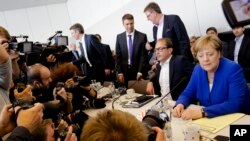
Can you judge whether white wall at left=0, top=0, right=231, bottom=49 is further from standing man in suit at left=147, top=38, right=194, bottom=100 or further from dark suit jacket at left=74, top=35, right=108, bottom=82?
standing man in suit at left=147, top=38, right=194, bottom=100

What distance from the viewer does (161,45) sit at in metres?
2.82

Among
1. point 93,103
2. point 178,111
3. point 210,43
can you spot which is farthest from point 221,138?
point 93,103

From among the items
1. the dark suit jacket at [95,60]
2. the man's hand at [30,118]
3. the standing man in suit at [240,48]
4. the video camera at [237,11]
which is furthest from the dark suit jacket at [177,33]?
the video camera at [237,11]

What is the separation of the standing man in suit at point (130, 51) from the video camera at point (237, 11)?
327 centimetres

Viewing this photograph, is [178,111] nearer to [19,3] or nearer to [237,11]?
[237,11]

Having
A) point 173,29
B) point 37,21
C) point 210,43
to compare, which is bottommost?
point 210,43

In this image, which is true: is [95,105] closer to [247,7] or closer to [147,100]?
[147,100]

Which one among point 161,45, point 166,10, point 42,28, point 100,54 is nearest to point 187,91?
point 161,45

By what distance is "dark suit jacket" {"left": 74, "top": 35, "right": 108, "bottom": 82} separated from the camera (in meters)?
4.77

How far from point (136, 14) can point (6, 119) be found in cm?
483

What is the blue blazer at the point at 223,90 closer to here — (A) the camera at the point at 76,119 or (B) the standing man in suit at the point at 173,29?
(A) the camera at the point at 76,119

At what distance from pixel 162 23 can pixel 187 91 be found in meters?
1.51

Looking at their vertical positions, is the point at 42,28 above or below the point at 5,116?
above

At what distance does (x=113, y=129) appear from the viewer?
2.79ft
